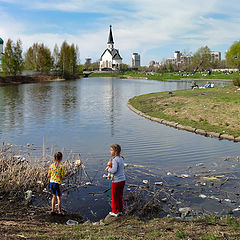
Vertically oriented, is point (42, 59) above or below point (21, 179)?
above

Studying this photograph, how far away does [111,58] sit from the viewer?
183750 millimetres

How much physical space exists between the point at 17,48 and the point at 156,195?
83941 millimetres

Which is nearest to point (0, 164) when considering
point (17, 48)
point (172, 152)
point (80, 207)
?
point (80, 207)

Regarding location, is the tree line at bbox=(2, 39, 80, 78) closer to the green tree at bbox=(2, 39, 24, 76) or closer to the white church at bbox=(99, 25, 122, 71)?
the green tree at bbox=(2, 39, 24, 76)

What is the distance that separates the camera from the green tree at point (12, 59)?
81.8 m

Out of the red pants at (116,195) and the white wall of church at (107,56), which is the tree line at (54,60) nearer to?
the white wall of church at (107,56)

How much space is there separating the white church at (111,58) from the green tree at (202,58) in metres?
65.5

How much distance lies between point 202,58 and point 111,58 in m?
75.1

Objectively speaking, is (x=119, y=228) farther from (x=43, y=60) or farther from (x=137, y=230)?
(x=43, y=60)

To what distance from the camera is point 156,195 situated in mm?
8164

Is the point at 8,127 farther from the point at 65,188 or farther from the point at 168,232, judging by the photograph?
the point at 168,232

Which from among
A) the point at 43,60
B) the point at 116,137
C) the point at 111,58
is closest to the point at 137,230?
the point at 116,137

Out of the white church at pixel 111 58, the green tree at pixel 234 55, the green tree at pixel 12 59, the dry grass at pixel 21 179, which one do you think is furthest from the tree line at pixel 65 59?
the dry grass at pixel 21 179

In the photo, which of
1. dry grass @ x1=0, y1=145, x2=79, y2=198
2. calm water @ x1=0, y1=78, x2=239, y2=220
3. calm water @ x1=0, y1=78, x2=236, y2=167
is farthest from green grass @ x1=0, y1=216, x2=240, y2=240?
calm water @ x1=0, y1=78, x2=236, y2=167
